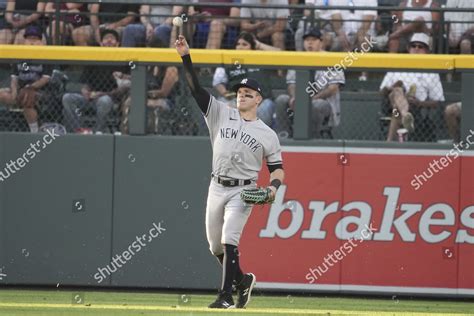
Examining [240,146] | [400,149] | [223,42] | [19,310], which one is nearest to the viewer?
[19,310]

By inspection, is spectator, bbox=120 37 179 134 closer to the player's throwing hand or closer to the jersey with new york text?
the jersey with new york text

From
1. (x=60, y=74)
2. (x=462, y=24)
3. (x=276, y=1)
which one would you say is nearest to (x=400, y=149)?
(x=462, y=24)

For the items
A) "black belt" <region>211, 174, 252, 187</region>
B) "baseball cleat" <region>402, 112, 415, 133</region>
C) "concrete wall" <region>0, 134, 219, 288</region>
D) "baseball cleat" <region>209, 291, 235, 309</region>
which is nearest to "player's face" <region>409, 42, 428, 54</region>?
"baseball cleat" <region>402, 112, 415, 133</region>

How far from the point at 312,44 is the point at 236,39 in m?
0.91

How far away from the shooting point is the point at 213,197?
8.34 metres

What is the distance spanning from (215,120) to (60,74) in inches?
123

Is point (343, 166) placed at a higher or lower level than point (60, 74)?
lower

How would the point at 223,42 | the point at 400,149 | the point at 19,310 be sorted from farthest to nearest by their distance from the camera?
1. the point at 223,42
2. the point at 400,149
3. the point at 19,310

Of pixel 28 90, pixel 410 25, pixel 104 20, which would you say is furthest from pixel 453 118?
pixel 28 90

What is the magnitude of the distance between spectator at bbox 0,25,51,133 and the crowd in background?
0.01m

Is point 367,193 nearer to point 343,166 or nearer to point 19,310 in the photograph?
point 343,166

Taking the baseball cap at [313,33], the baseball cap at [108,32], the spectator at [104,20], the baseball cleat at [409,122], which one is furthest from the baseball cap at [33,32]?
the baseball cleat at [409,122]

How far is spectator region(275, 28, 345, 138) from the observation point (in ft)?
35.2

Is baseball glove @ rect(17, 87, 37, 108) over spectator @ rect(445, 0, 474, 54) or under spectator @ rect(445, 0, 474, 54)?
under
